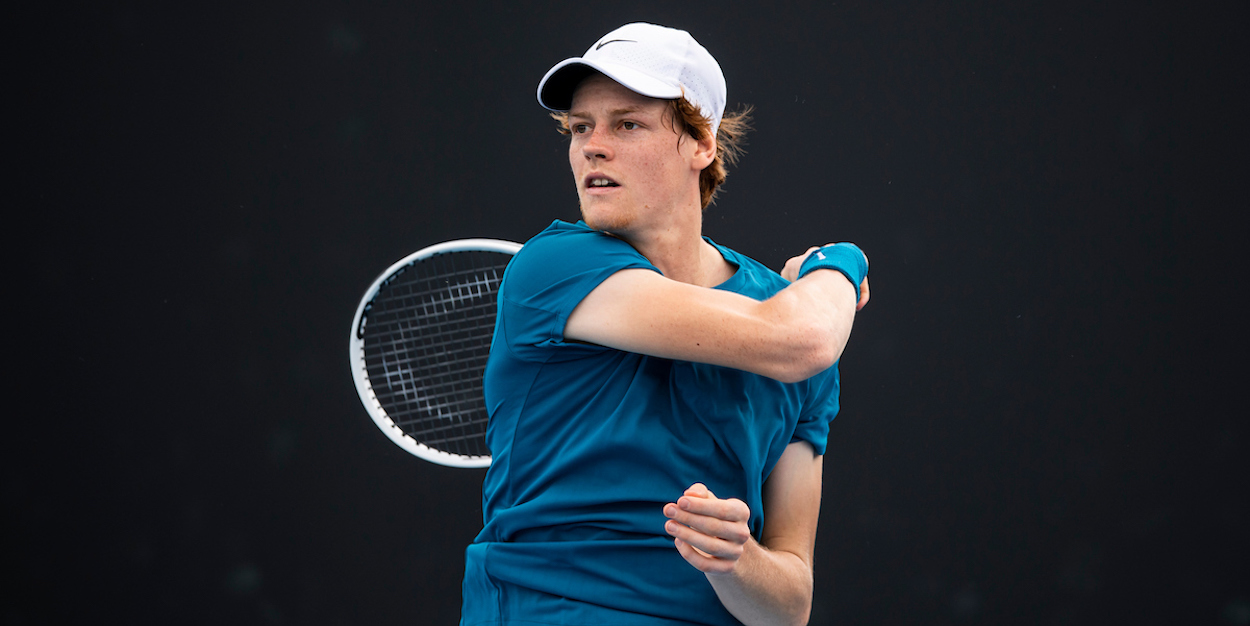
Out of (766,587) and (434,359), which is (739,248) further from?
(766,587)

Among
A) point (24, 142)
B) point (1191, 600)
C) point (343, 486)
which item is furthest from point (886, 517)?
point (24, 142)

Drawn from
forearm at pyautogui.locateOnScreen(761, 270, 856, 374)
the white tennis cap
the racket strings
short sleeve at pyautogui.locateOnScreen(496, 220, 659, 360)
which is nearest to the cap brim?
the white tennis cap

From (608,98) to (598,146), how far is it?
0.07 m

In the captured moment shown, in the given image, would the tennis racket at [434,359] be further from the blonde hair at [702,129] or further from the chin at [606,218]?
the chin at [606,218]

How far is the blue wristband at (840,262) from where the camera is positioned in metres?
1.30

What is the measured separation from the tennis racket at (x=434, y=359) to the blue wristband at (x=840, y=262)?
0.82 meters

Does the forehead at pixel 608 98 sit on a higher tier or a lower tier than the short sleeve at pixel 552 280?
higher

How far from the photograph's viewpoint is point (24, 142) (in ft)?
8.37

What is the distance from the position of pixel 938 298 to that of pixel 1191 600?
1.09 metres

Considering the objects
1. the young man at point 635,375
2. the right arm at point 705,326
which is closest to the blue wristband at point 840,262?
the young man at point 635,375

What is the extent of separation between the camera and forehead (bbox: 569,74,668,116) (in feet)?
4.31

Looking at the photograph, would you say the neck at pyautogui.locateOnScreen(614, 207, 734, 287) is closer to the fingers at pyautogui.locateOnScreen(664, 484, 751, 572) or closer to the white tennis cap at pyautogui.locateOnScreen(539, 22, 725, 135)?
the white tennis cap at pyautogui.locateOnScreen(539, 22, 725, 135)

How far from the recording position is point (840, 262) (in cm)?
131

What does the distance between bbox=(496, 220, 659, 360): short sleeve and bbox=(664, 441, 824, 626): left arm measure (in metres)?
0.30
